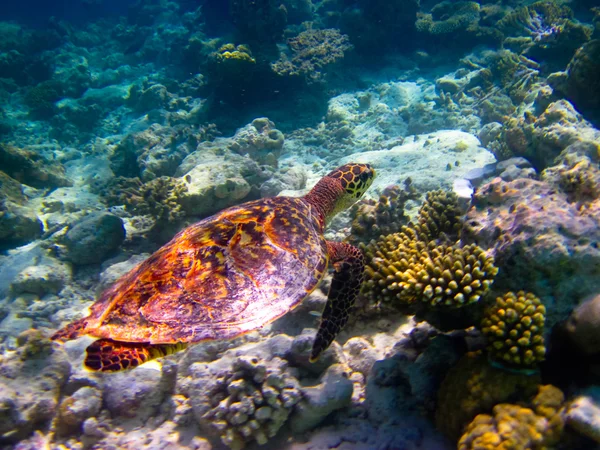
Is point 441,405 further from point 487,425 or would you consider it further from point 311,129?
point 311,129

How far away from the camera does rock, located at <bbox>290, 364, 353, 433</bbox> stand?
9.70 ft

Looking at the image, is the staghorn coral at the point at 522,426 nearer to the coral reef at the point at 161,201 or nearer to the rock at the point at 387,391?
the rock at the point at 387,391

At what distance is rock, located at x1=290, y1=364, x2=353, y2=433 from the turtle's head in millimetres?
2228

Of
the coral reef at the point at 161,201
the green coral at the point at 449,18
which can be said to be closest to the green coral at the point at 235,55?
the coral reef at the point at 161,201

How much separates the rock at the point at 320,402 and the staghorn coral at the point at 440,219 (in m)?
2.00

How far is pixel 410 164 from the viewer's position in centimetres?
743

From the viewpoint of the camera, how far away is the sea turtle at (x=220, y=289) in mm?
2434

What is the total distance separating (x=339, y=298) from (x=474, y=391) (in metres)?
1.33

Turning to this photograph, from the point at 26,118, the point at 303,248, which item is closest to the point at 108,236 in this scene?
the point at 303,248

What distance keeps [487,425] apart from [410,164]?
6176 mm

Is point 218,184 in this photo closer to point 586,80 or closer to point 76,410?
point 76,410

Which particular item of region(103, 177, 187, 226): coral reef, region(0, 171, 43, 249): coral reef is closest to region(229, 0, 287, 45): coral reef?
region(103, 177, 187, 226): coral reef

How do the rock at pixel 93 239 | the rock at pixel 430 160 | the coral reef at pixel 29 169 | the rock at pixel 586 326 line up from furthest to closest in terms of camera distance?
the coral reef at pixel 29 169
the rock at pixel 93 239
the rock at pixel 430 160
the rock at pixel 586 326

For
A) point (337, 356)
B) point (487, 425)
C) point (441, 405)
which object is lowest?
point (337, 356)
